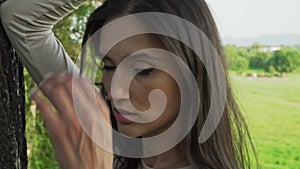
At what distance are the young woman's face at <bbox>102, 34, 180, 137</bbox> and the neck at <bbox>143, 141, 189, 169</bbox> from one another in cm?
5

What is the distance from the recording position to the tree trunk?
0.76 metres

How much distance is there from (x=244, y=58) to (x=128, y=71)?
3.01 meters

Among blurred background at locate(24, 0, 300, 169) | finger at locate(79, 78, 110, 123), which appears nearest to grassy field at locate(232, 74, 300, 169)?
blurred background at locate(24, 0, 300, 169)

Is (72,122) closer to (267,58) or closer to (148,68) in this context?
(148,68)

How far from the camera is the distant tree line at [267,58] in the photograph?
143 inches

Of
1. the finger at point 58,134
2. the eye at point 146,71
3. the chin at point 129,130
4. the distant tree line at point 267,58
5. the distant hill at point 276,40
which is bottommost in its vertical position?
the distant tree line at point 267,58

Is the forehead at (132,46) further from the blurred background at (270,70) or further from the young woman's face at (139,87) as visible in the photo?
the blurred background at (270,70)

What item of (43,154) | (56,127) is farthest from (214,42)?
(43,154)

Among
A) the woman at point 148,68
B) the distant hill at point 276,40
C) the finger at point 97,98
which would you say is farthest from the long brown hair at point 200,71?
the distant hill at point 276,40

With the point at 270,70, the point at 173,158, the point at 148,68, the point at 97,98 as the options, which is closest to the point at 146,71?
the point at 148,68

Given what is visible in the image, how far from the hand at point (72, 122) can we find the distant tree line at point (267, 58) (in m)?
3.09

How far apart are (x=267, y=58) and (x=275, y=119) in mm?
416

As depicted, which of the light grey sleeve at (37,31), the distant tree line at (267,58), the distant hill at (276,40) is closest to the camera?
the light grey sleeve at (37,31)

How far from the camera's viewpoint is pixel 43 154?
2.36 metres
